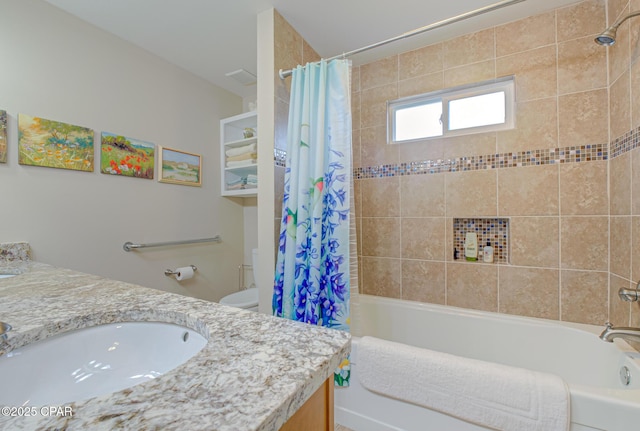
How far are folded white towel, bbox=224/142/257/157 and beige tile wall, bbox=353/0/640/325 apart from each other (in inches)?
40.6

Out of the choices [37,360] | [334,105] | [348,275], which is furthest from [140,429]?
[334,105]

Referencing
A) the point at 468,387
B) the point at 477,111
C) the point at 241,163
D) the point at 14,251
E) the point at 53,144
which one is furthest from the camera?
the point at 241,163

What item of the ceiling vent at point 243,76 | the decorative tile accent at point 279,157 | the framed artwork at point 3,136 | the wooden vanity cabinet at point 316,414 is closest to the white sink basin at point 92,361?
the wooden vanity cabinet at point 316,414

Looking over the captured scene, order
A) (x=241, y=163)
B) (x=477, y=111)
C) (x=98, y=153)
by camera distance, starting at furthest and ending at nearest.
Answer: (x=241, y=163) → (x=477, y=111) → (x=98, y=153)

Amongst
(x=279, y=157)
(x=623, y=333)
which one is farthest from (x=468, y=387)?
(x=279, y=157)

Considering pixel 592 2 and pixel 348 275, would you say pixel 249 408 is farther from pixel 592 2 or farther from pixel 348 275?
pixel 592 2

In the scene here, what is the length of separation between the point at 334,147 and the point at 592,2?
1.69m

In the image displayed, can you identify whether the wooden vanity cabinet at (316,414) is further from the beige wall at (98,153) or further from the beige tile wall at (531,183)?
the beige wall at (98,153)

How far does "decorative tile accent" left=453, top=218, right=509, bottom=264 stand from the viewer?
70.7 inches

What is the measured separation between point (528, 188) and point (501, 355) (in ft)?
3.39

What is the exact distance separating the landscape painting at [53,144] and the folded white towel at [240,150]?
0.94 metres

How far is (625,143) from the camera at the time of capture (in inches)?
52.5

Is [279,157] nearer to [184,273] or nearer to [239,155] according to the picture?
[239,155]

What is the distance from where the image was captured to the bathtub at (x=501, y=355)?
94cm
